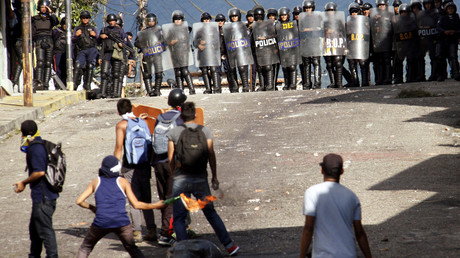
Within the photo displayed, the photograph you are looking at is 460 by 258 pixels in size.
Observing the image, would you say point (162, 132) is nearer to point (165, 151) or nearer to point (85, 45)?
point (165, 151)

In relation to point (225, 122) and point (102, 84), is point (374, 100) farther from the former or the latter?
point (102, 84)

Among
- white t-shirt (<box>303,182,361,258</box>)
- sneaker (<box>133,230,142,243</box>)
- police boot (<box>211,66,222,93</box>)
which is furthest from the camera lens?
police boot (<box>211,66,222,93</box>)

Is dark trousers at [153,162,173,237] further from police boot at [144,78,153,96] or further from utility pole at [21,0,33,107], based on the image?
police boot at [144,78,153,96]

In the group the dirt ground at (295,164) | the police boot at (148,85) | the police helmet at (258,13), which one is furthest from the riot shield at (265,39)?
the police boot at (148,85)

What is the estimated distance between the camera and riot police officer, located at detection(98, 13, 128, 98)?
19375 millimetres

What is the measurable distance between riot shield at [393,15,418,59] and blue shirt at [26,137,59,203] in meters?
13.8

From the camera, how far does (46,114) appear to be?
684 inches

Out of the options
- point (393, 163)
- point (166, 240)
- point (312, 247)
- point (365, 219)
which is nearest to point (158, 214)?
point (166, 240)

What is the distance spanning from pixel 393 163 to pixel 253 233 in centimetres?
337

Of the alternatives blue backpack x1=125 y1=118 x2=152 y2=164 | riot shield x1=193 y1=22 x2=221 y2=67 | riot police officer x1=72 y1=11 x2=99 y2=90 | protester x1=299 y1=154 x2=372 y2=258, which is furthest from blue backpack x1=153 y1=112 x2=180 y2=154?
riot shield x1=193 y1=22 x2=221 y2=67

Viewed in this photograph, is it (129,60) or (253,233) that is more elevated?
(129,60)

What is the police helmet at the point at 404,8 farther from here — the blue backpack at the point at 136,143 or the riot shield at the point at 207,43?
the blue backpack at the point at 136,143

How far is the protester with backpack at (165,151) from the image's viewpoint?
7.83 meters

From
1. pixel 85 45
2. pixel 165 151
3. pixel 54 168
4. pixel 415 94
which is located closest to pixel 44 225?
pixel 54 168
